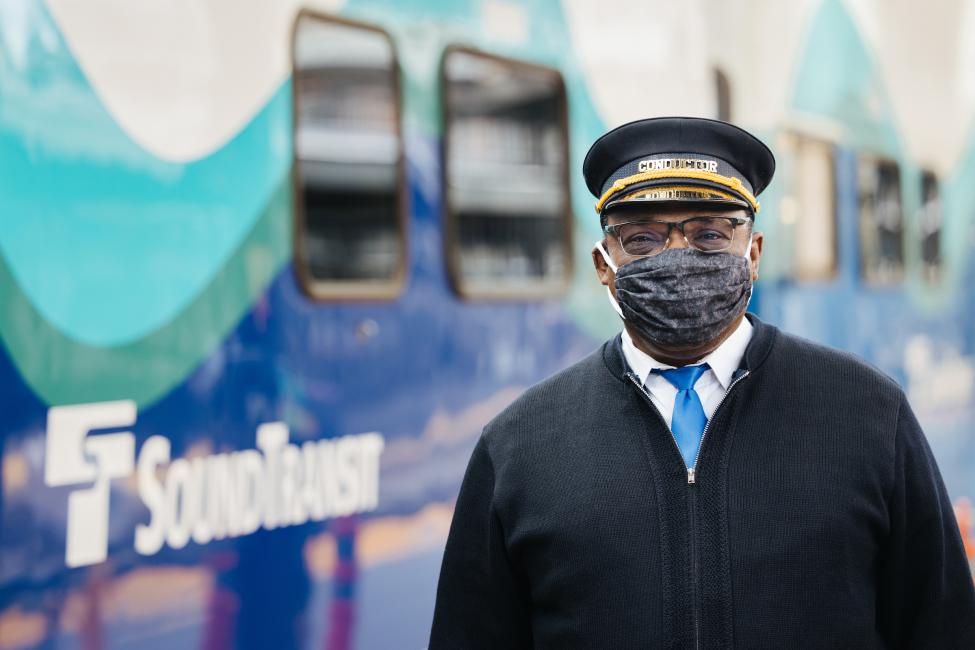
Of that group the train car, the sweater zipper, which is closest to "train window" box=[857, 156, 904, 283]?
the train car

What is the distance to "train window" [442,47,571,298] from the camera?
3.39 metres

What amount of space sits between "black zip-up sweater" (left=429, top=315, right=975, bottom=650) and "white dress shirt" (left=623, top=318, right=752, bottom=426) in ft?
0.10

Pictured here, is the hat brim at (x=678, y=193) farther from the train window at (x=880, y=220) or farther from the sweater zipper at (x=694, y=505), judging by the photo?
the train window at (x=880, y=220)

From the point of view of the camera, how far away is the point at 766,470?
5.33 feet

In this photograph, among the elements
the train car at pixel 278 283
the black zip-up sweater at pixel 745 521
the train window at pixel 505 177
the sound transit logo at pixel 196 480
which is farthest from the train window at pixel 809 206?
the black zip-up sweater at pixel 745 521

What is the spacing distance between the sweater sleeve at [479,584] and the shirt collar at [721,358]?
11.4 inches

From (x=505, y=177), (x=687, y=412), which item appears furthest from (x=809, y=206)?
(x=687, y=412)

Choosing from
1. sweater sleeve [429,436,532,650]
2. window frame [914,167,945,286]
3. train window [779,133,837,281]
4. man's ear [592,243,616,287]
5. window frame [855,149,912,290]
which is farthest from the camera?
A: window frame [914,167,945,286]

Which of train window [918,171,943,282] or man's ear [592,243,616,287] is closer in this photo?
man's ear [592,243,616,287]

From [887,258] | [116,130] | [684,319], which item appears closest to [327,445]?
[116,130]

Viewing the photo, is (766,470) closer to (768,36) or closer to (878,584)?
(878,584)

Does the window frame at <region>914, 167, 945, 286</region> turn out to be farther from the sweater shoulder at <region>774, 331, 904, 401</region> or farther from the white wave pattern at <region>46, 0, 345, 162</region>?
the sweater shoulder at <region>774, 331, 904, 401</region>

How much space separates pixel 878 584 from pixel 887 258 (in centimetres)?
485

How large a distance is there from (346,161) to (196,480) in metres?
0.99
